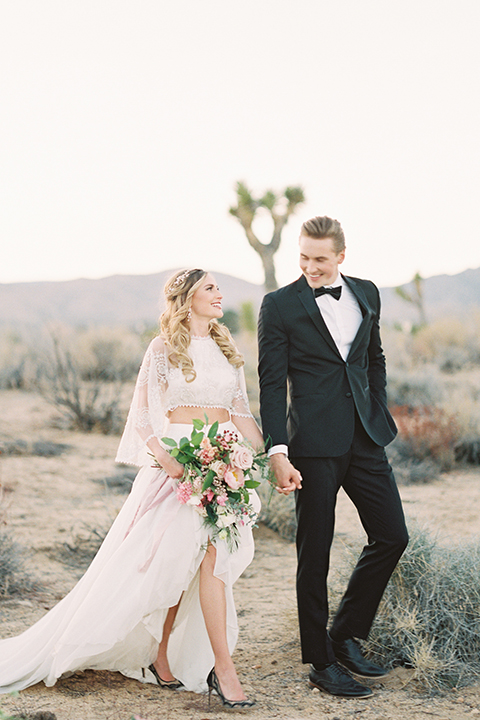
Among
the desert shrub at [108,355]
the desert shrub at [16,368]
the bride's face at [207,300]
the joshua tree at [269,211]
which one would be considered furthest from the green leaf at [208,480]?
the joshua tree at [269,211]

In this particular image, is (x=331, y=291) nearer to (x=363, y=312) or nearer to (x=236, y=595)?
(x=363, y=312)

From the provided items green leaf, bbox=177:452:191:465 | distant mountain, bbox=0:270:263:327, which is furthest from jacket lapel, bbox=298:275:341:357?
distant mountain, bbox=0:270:263:327

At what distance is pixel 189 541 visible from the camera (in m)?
3.37

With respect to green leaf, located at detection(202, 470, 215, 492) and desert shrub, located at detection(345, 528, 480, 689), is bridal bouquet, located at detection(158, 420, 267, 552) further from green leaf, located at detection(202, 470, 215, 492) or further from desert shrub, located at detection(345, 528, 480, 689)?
desert shrub, located at detection(345, 528, 480, 689)

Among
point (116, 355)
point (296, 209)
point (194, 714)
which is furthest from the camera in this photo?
point (296, 209)

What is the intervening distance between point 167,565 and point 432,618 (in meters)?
1.50

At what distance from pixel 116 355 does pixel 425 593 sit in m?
13.6

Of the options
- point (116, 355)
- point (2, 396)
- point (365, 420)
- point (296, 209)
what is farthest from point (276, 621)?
point (296, 209)

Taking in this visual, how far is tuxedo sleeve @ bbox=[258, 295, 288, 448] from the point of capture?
3482 millimetres

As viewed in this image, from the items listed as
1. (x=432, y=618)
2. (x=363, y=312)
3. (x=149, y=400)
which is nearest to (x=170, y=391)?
(x=149, y=400)

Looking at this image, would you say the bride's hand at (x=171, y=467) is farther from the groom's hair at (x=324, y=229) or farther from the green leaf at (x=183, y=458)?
the groom's hair at (x=324, y=229)

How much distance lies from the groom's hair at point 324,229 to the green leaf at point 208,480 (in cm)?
124

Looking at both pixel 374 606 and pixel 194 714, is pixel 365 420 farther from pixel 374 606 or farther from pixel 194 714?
pixel 194 714

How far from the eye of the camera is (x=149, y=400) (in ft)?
11.8
